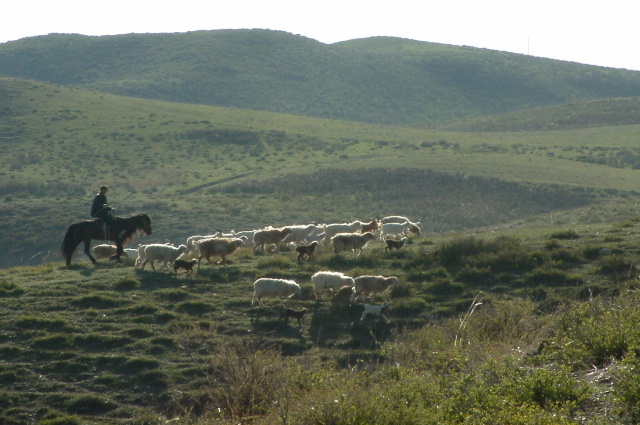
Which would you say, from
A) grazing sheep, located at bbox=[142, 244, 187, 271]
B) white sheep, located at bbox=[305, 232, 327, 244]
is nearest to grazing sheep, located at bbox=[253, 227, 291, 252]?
white sheep, located at bbox=[305, 232, 327, 244]

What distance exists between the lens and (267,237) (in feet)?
75.8

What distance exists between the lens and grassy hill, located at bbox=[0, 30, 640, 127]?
372 ft

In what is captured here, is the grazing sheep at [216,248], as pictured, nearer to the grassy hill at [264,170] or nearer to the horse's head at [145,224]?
the horse's head at [145,224]

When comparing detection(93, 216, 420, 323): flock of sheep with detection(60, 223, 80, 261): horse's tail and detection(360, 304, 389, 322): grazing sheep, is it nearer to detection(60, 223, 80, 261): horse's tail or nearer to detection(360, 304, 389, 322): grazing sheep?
detection(360, 304, 389, 322): grazing sheep

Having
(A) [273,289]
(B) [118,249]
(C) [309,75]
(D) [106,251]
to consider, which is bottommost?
(D) [106,251]

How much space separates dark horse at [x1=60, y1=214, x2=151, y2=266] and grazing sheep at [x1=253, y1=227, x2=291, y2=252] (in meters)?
3.23

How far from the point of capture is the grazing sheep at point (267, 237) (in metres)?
22.9

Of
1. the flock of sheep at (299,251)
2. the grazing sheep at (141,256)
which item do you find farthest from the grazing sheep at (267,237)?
the grazing sheep at (141,256)

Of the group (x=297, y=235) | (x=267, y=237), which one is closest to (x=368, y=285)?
(x=267, y=237)

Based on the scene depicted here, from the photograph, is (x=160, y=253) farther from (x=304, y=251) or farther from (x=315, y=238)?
(x=315, y=238)

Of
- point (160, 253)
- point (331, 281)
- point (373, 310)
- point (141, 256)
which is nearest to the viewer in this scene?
point (373, 310)

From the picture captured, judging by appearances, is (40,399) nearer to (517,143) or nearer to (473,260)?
(473,260)

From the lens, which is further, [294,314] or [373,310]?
[373,310]

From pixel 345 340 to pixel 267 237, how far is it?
8.93m
